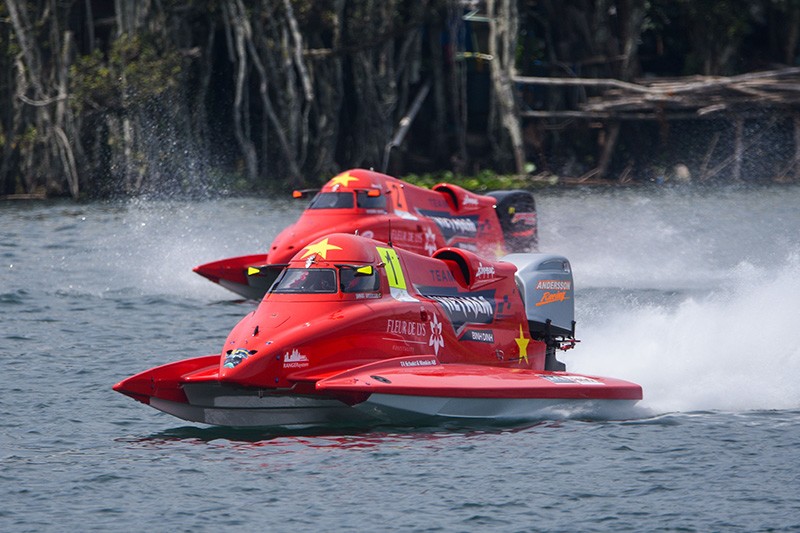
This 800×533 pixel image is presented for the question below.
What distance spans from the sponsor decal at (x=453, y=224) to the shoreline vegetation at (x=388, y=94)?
43.9 ft

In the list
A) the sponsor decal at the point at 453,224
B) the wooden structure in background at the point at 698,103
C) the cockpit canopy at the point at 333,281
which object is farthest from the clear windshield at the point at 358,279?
the wooden structure in background at the point at 698,103

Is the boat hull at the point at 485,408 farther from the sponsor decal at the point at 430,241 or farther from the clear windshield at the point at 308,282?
the sponsor decal at the point at 430,241

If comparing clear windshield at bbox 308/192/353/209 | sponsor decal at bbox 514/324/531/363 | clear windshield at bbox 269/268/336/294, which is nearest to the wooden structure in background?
clear windshield at bbox 308/192/353/209

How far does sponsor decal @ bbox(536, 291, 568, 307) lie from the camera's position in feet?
40.3

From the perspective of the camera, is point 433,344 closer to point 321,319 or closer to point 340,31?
point 321,319

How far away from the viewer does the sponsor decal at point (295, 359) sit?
981cm

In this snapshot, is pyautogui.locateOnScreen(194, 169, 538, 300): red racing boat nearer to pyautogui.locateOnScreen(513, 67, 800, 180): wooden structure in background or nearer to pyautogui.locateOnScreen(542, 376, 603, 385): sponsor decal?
pyautogui.locateOnScreen(542, 376, 603, 385): sponsor decal

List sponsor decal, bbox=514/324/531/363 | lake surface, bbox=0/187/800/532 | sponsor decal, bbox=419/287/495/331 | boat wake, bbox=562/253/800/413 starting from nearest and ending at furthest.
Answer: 1. lake surface, bbox=0/187/800/532
2. sponsor decal, bbox=419/287/495/331
3. boat wake, bbox=562/253/800/413
4. sponsor decal, bbox=514/324/531/363

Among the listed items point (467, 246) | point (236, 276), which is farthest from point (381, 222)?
point (236, 276)

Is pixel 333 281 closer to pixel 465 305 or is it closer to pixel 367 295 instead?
pixel 367 295

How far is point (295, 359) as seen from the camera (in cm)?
984

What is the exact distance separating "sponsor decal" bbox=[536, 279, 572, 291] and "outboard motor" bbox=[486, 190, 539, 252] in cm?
614

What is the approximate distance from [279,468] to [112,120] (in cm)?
2421

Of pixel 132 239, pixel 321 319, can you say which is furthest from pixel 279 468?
pixel 132 239
